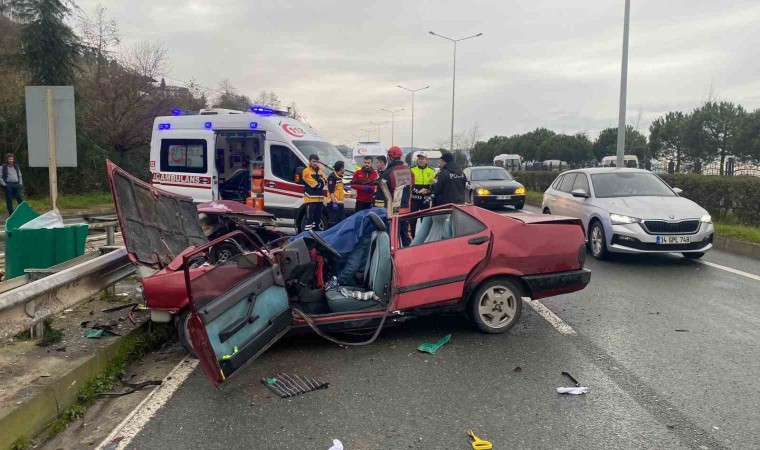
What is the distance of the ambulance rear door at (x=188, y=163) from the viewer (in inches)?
498

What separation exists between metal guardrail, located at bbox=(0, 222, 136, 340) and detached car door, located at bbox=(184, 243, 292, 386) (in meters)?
1.10

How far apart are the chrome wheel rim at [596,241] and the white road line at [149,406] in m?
7.03

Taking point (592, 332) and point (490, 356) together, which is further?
point (592, 332)

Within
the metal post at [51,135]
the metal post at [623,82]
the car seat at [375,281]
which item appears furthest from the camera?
the metal post at [623,82]

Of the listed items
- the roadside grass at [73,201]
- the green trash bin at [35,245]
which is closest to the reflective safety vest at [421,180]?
the green trash bin at [35,245]

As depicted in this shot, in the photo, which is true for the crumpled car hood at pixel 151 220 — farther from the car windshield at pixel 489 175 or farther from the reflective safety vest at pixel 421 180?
the car windshield at pixel 489 175

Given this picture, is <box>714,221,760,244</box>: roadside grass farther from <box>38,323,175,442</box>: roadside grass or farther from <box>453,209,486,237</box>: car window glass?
<box>38,323,175,442</box>: roadside grass

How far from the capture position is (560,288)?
572cm

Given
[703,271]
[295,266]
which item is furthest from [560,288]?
[703,271]

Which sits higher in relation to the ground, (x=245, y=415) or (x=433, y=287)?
(x=433, y=287)

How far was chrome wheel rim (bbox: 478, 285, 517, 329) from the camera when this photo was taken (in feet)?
18.2

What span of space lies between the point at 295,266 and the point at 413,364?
1306mm

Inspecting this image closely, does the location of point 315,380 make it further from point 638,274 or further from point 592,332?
point 638,274

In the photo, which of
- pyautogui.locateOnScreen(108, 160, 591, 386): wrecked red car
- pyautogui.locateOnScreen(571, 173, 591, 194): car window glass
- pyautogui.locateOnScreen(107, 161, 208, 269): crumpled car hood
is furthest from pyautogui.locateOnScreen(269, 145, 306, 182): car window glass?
pyautogui.locateOnScreen(108, 160, 591, 386): wrecked red car
